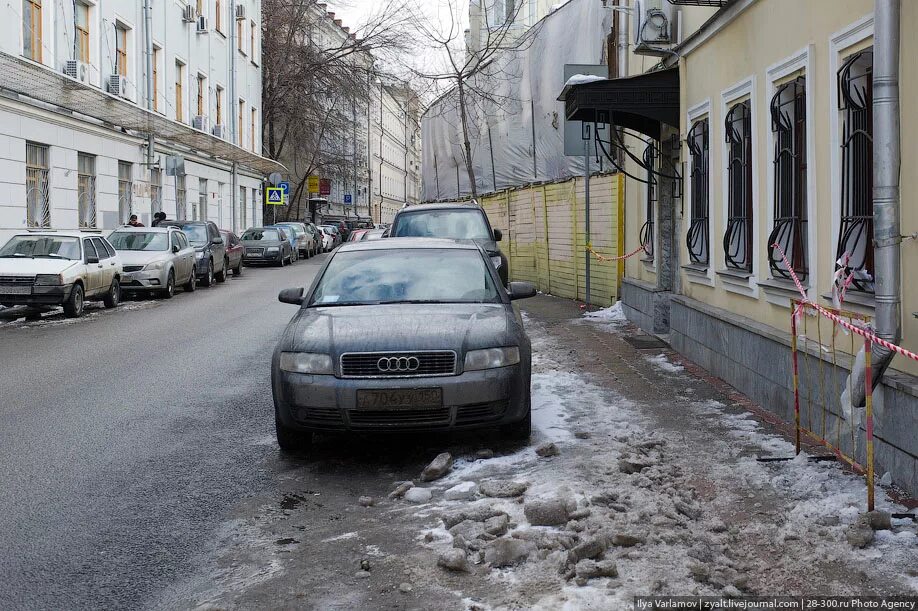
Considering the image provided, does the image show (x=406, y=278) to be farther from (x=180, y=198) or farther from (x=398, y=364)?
(x=180, y=198)

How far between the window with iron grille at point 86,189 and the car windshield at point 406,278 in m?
19.6

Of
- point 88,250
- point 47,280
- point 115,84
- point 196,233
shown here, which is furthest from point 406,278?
point 115,84

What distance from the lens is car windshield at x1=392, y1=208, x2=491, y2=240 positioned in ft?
55.3

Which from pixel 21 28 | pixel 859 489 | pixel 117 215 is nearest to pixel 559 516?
pixel 859 489

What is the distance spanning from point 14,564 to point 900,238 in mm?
4977

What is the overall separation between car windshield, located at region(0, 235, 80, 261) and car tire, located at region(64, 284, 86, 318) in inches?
27.6

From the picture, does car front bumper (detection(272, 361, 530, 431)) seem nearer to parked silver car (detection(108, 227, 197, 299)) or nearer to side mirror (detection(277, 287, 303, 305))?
side mirror (detection(277, 287, 303, 305))

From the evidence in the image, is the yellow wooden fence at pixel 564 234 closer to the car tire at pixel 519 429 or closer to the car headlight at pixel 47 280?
→ the car headlight at pixel 47 280

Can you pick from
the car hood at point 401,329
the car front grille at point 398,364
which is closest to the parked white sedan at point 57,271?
the car hood at point 401,329

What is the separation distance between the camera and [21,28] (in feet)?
73.9

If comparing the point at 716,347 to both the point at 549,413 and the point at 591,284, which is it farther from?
the point at 591,284

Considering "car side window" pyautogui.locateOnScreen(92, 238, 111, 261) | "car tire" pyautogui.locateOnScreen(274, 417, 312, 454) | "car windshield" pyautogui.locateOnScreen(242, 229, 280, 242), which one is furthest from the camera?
"car windshield" pyautogui.locateOnScreen(242, 229, 280, 242)

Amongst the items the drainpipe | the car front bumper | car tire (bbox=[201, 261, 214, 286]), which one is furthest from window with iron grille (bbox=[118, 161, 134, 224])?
the drainpipe

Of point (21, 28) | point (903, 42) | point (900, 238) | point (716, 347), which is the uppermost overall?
point (21, 28)
